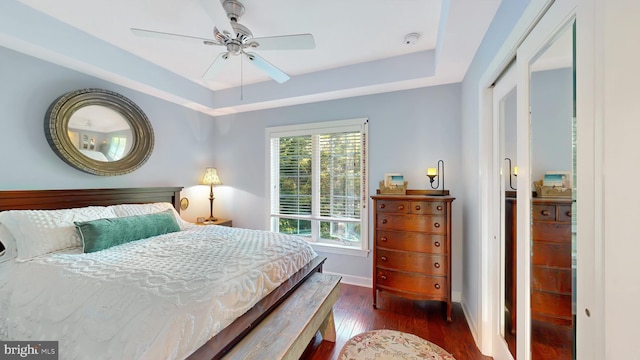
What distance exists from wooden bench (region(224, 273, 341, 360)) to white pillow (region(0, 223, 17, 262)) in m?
1.94

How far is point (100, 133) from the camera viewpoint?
8.81 ft

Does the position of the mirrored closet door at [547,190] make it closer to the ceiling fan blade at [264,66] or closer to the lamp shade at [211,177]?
the ceiling fan blade at [264,66]

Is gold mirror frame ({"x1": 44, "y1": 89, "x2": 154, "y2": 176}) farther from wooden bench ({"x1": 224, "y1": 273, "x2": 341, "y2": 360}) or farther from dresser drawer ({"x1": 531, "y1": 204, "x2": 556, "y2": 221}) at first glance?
dresser drawer ({"x1": 531, "y1": 204, "x2": 556, "y2": 221})

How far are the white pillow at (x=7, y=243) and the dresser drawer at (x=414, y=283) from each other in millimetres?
3042

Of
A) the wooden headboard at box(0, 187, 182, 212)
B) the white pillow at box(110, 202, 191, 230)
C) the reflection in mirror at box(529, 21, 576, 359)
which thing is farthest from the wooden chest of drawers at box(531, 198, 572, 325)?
the wooden headboard at box(0, 187, 182, 212)

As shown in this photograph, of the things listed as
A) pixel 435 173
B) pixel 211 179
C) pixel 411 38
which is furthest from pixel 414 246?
pixel 211 179

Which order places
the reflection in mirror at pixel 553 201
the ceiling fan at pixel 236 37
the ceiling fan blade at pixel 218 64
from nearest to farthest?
the reflection in mirror at pixel 553 201, the ceiling fan at pixel 236 37, the ceiling fan blade at pixel 218 64

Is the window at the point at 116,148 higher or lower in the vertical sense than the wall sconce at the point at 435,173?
higher

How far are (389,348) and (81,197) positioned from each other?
3.24 meters

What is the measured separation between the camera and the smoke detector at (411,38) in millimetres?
2301

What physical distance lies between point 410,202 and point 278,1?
2071 millimetres

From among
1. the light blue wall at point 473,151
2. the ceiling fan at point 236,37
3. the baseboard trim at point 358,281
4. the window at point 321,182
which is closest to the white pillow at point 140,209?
the window at point 321,182

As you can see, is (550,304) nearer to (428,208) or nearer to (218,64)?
(428,208)
